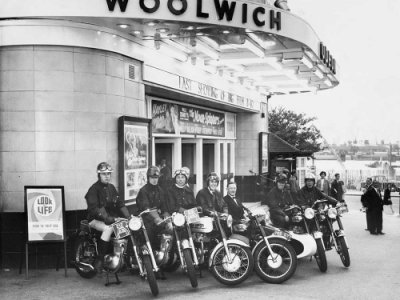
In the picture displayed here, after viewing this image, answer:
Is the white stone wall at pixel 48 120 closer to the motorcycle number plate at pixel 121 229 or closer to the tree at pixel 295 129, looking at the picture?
the motorcycle number plate at pixel 121 229

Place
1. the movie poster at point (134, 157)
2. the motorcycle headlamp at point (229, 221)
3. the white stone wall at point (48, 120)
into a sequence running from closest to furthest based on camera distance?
1. the motorcycle headlamp at point (229, 221)
2. the white stone wall at point (48, 120)
3. the movie poster at point (134, 157)

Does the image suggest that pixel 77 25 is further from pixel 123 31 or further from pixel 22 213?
pixel 22 213

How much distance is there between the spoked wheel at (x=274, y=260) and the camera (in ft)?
24.0

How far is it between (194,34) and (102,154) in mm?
2746

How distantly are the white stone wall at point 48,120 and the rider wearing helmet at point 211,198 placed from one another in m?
1.96

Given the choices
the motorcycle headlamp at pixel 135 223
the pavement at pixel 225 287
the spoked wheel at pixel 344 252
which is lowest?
the pavement at pixel 225 287

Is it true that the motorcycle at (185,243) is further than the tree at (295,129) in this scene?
No

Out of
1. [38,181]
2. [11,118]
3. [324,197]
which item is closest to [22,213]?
[38,181]

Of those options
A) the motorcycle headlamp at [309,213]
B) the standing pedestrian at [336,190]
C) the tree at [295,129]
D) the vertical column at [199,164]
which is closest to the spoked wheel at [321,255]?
the motorcycle headlamp at [309,213]

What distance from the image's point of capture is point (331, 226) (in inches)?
348

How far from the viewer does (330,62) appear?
43.8 ft

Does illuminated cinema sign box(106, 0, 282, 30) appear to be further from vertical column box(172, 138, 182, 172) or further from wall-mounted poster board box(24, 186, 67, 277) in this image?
vertical column box(172, 138, 182, 172)

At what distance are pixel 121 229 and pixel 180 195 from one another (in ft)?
4.69

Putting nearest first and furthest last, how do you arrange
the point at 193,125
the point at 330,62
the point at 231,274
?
1. the point at 231,274
2. the point at 330,62
3. the point at 193,125
